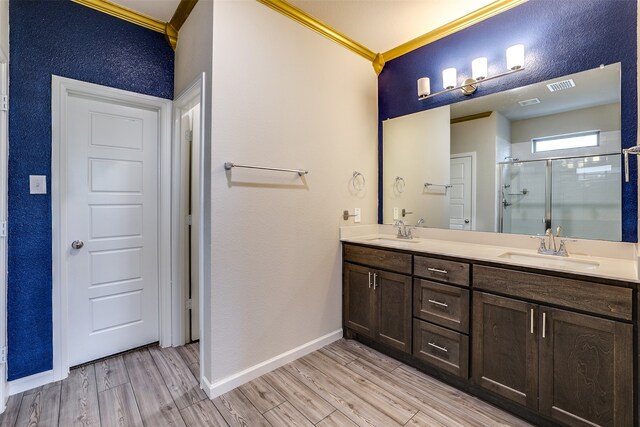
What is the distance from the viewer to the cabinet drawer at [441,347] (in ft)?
5.94

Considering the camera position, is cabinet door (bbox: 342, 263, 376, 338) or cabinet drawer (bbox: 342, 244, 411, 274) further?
cabinet door (bbox: 342, 263, 376, 338)

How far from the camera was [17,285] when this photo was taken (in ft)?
5.99

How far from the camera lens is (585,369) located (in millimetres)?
1384

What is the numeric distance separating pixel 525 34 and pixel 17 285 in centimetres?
373

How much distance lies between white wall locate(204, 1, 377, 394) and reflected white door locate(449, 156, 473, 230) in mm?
809

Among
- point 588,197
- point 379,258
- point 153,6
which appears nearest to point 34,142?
point 153,6

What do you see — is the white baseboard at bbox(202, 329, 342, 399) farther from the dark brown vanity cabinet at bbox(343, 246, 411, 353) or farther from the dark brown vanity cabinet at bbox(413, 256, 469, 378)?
the dark brown vanity cabinet at bbox(413, 256, 469, 378)

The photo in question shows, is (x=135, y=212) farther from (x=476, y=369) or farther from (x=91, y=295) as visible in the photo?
(x=476, y=369)

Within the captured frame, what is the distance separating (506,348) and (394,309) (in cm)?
73

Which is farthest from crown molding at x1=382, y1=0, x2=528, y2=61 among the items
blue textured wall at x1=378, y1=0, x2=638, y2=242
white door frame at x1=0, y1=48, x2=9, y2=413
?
white door frame at x1=0, y1=48, x2=9, y2=413

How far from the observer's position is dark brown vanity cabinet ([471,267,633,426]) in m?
1.31

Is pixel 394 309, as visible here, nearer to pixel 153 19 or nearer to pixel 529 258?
pixel 529 258

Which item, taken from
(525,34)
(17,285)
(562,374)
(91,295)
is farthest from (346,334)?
(525,34)

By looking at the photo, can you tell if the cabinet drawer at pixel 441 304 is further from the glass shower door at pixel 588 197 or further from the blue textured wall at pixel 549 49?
the blue textured wall at pixel 549 49
